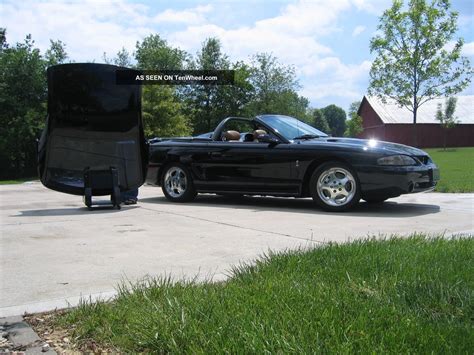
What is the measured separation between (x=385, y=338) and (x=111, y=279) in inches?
84.9

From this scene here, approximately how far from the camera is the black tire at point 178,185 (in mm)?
9102

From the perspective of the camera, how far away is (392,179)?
23.4ft

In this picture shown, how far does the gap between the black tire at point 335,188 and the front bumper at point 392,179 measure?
0.48 feet

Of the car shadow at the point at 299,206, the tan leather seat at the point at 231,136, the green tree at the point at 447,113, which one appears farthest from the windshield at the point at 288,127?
the green tree at the point at 447,113

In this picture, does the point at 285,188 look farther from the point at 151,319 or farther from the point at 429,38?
the point at 429,38

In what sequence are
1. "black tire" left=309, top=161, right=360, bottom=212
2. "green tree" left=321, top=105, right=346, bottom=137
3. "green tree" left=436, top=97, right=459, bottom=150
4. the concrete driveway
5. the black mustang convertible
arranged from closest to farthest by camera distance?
the concrete driveway
the black mustang convertible
"black tire" left=309, top=161, right=360, bottom=212
"green tree" left=436, top=97, right=459, bottom=150
"green tree" left=321, top=105, right=346, bottom=137

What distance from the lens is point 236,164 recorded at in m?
8.47

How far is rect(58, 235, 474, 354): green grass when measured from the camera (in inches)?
94.5

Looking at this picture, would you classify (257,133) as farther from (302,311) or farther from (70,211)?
(302,311)

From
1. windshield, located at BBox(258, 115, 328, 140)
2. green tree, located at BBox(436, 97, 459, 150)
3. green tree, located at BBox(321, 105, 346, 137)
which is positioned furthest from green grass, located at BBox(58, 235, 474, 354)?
green tree, located at BBox(321, 105, 346, 137)

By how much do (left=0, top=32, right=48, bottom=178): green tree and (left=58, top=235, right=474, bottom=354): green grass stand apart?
106 ft

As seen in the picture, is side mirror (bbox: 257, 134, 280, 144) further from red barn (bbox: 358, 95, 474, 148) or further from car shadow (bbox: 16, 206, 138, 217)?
red barn (bbox: 358, 95, 474, 148)

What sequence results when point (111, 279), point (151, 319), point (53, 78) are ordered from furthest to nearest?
point (53, 78), point (111, 279), point (151, 319)

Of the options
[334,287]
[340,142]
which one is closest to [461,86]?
[340,142]
